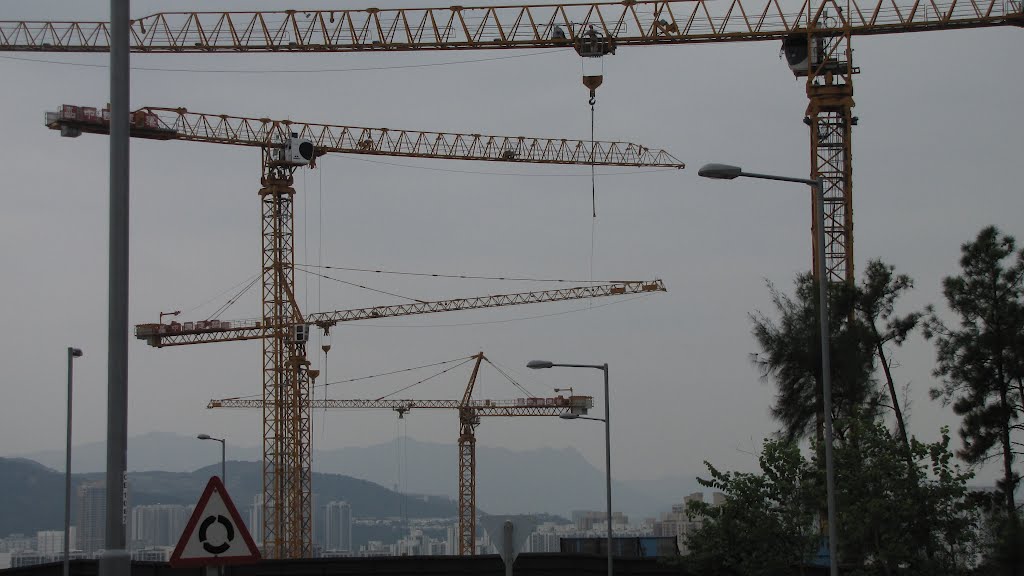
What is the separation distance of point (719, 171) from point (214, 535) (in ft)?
47.3

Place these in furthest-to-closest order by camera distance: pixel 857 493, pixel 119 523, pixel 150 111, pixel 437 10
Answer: pixel 150 111
pixel 437 10
pixel 857 493
pixel 119 523

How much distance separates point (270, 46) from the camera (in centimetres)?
9375

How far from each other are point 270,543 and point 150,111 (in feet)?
110

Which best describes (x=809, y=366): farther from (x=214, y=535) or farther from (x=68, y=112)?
(x=68, y=112)

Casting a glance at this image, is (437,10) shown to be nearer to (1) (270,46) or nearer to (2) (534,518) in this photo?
(1) (270,46)

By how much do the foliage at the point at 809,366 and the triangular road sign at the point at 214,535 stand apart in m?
31.8

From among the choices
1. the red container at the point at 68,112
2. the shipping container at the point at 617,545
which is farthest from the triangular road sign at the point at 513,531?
the red container at the point at 68,112

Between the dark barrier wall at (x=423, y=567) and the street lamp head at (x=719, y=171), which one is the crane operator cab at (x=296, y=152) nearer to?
the dark barrier wall at (x=423, y=567)

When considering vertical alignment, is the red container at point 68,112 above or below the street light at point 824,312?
above

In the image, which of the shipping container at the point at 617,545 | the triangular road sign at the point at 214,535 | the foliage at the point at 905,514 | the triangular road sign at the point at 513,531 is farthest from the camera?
the shipping container at the point at 617,545

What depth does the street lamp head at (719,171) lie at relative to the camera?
26.5 metres

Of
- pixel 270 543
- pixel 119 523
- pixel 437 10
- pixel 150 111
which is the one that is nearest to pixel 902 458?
pixel 119 523

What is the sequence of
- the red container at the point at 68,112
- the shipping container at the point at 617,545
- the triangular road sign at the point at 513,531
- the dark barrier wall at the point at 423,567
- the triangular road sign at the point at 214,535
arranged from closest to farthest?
1. the triangular road sign at the point at 214,535
2. the triangular road sign at the point at 513,531
3. the dark barrier wall at the point at 423,567
4. the shipping container at the point at 617,545
5. the red container at the point at 68,112

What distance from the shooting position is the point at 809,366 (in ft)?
146
